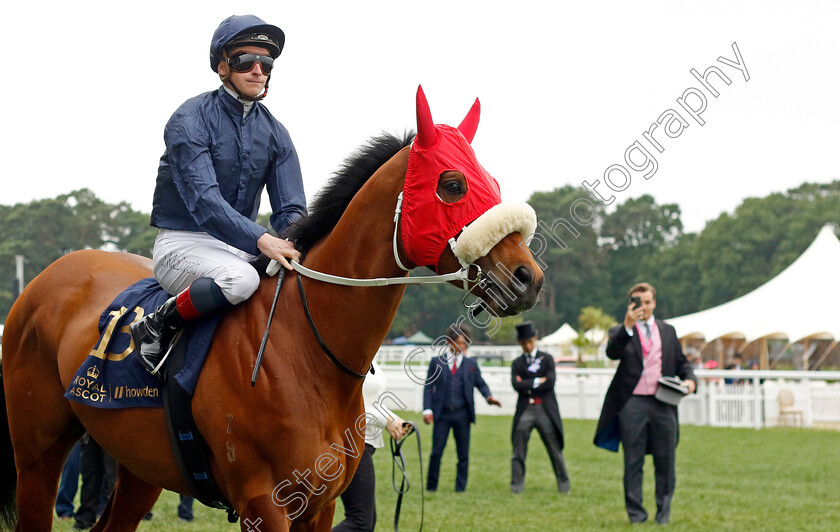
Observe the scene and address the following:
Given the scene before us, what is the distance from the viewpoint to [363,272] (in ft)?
10.5

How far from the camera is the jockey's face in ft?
11.6

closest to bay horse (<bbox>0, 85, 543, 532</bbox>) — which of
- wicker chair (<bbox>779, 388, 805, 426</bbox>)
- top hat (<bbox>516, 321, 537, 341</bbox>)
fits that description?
top hat (<bbox>516, 321, 537, 341</bbox>)

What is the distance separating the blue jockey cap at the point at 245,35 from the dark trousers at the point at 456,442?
7773mm

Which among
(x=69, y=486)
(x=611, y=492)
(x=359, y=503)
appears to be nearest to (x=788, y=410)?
(x=611, y=492)

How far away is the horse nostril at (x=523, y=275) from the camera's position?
2762 millimetres

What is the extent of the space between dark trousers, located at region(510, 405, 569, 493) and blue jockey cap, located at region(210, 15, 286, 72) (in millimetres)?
7879

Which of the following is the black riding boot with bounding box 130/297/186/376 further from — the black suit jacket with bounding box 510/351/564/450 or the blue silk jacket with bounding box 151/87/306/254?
the black suit jacket with bounding box 510/351/564/450

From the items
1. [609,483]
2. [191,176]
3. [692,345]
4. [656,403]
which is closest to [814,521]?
[656,403]

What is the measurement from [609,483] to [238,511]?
8611 mm

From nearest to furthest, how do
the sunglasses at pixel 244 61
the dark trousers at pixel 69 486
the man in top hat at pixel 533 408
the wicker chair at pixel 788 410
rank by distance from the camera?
1. the sunglasses at pixel 244 61
2. the dark trousers at pixel 69 486
3. the man in top hat at pixel 533 408
4. the wicker chair at pixel 788 410

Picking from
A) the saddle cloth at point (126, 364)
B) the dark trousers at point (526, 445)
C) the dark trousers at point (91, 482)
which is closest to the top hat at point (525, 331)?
the dark trousers at point (526, 445)

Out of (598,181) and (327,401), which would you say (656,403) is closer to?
(598,181)

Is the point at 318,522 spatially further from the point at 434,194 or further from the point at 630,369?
the point at 630,369

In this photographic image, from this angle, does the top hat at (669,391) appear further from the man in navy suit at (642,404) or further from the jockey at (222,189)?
the jockey at (222,189)
